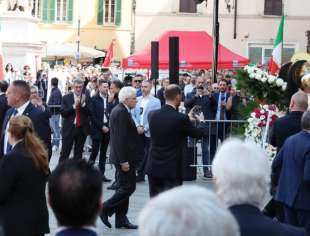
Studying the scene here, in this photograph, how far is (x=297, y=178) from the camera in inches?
302

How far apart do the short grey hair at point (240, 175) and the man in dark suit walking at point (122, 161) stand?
6036 mm

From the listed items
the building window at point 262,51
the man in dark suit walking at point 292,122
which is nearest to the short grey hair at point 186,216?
the man in dark suit walking at point 292,122

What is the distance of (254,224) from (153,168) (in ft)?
18.7

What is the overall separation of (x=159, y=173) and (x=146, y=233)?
6719 millimetres

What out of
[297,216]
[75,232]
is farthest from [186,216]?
[297,216]

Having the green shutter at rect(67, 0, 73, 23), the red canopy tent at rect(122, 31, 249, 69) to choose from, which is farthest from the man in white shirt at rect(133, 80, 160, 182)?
the green shutter at rect(67, 0, 73, 23)

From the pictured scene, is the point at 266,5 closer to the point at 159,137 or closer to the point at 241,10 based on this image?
the point at 241,10

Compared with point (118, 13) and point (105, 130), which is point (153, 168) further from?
point (118, 13)

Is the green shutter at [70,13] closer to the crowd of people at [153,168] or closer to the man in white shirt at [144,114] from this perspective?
the crowd of people at [153,168]

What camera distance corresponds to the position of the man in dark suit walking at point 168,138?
380 inches

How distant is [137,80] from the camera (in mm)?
18719

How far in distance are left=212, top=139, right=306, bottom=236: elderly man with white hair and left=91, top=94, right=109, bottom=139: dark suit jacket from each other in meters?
10.9

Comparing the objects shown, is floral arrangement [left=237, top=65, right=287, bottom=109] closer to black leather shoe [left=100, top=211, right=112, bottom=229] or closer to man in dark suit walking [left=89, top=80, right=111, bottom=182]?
black leather shoe [left=100, top=211, right=112, bottom=229]

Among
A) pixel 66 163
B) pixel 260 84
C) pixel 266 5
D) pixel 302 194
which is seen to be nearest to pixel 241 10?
pixel 266 5
